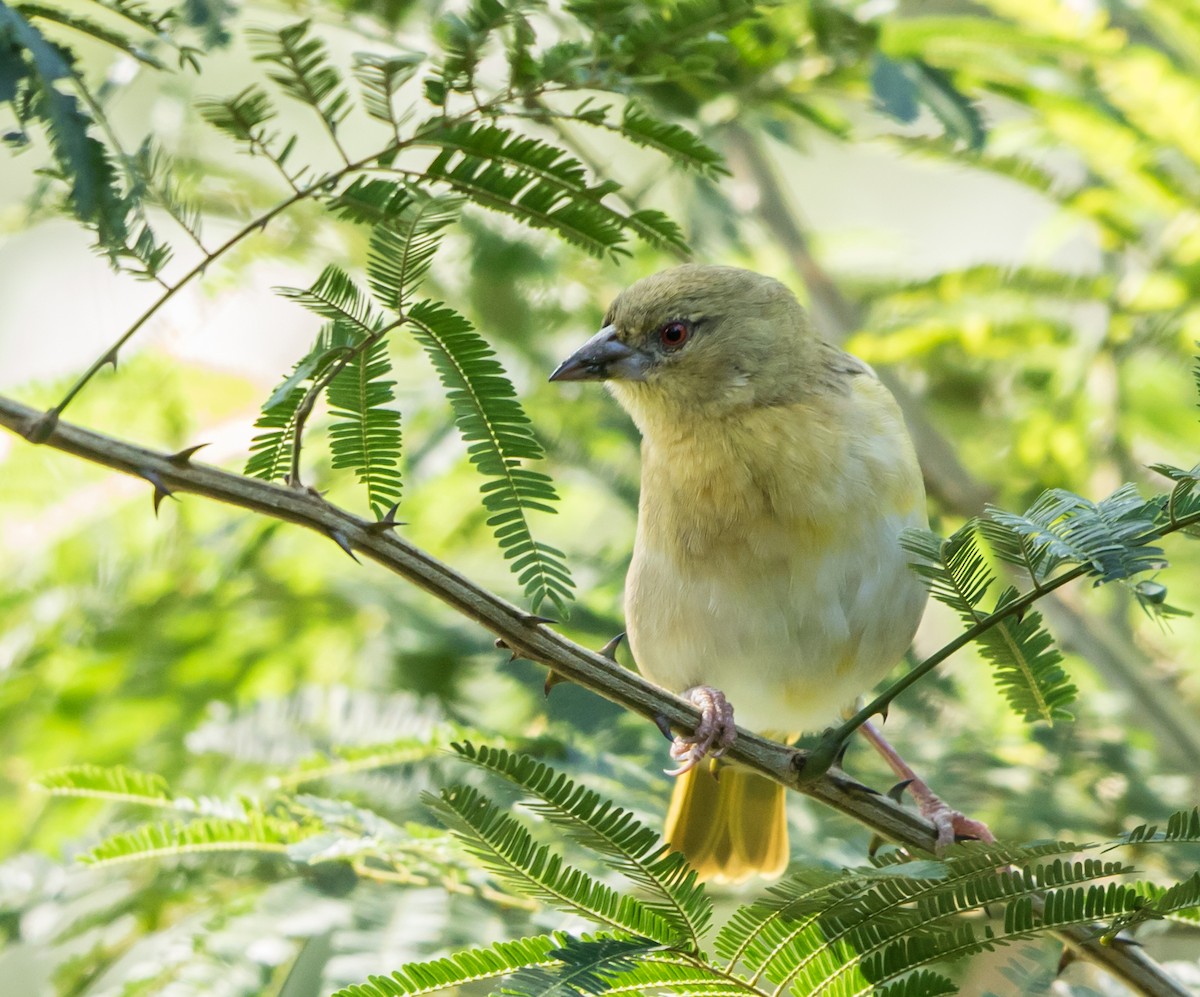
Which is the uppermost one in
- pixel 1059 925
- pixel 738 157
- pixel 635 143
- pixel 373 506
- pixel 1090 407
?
pixel 738 157

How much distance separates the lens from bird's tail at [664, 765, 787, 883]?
140 inches

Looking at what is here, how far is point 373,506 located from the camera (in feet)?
7.11

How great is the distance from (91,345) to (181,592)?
37.0 inches

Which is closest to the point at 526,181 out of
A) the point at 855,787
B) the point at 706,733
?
the point at 706,733

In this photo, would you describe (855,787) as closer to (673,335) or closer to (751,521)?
(751,521)

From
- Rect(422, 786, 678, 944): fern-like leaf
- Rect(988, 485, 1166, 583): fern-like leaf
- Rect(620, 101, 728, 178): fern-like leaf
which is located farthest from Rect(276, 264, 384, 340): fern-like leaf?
Rect(988, 485, 1166, 583): fern-like leaf

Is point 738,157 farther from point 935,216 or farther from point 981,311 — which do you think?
→ point 935,216

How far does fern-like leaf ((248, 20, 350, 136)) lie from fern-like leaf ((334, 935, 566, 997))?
1.35 m

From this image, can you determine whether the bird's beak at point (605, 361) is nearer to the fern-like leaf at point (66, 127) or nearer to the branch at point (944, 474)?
the branch at point (944, 474)

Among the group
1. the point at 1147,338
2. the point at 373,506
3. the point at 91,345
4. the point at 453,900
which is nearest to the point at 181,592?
the point at 91,345

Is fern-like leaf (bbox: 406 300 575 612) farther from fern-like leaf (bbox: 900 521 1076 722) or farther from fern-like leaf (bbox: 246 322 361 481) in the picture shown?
fern-like leaf (bbox: 900 521 1076 722)

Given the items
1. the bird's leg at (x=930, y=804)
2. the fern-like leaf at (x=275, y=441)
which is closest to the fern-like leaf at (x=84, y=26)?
the fern-like leaf at (x=275, y=441)

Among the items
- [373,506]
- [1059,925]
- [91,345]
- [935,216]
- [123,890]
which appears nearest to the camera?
[1059,925]

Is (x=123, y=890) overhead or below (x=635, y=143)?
below
